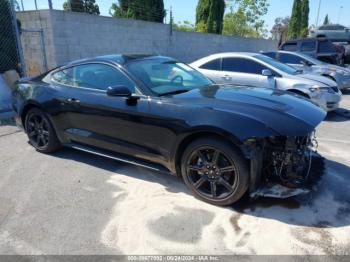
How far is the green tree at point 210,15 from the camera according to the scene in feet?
71.0

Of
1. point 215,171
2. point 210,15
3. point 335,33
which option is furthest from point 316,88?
point 335,33

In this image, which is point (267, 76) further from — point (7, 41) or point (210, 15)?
point (210, 15)

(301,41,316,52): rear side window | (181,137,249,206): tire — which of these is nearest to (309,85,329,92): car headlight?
(181,137,249,206): tire

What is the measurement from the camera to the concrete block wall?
955cm

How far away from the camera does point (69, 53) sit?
10.0m

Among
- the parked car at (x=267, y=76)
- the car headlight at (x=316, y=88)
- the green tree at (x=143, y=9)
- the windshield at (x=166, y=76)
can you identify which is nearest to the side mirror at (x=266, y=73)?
the parked car at (x=267, y=76)

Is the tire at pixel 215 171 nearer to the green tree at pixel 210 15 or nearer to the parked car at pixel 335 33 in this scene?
the green tree at pixel 210 15

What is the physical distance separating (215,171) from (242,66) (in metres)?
4.90

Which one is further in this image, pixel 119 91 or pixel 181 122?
pixel 119 91

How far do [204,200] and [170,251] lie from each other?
0.88 metres

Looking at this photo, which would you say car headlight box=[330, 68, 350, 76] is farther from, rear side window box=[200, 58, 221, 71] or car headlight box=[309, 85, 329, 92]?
rear side window box=[200, 58, 221, 71]

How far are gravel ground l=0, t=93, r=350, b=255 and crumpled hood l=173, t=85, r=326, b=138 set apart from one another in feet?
2.96

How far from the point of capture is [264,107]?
3.34 metres

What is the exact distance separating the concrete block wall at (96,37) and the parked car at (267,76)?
4.22m
